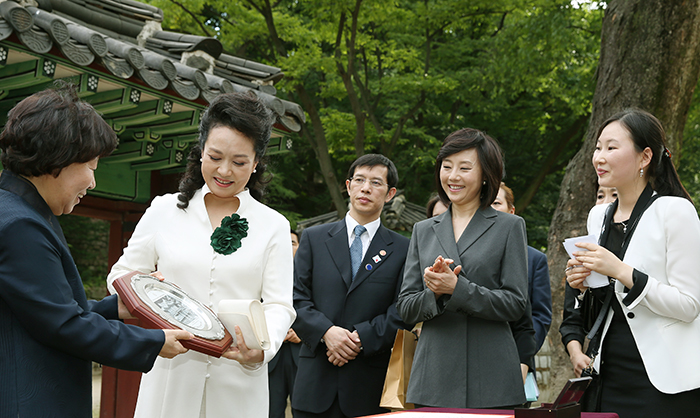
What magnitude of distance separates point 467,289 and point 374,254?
98 cm

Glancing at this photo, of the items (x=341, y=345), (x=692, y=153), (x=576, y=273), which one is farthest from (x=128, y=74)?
(x=692, y=153)

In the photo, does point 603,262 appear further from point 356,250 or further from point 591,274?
point 356,250

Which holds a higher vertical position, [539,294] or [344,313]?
[539,294]

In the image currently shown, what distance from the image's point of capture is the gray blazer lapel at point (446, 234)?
289 cm

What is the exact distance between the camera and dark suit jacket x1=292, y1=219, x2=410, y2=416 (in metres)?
3.30

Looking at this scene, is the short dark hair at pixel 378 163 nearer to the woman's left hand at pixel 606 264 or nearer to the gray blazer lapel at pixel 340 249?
the gray blazer lapel at pixel 340 249

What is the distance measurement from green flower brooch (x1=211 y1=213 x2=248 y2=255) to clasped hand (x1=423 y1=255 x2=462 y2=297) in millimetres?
836

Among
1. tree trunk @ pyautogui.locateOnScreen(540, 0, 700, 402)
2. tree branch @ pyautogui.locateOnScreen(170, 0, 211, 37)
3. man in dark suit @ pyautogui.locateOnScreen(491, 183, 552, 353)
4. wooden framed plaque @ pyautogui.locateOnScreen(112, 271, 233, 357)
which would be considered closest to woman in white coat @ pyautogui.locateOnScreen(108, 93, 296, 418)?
wooden framed plaque @ pyautogui.locateOnScreen(112, 271, 233, 357)

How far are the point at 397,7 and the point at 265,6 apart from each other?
253 cm

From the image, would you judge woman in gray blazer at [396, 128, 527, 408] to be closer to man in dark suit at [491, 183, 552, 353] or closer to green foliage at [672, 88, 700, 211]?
man in dark suit at [491, 183, 552, 353]

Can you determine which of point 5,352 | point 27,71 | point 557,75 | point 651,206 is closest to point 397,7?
point 557,75

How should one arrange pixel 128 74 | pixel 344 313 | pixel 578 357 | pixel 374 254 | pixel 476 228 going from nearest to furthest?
pixel 578 357 → pixel 476 228 → pixel 344 313 → pixel 374 254 → pixel 128 74

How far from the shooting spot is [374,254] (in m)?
3.56

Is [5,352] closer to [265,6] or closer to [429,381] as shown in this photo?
[429,381]
